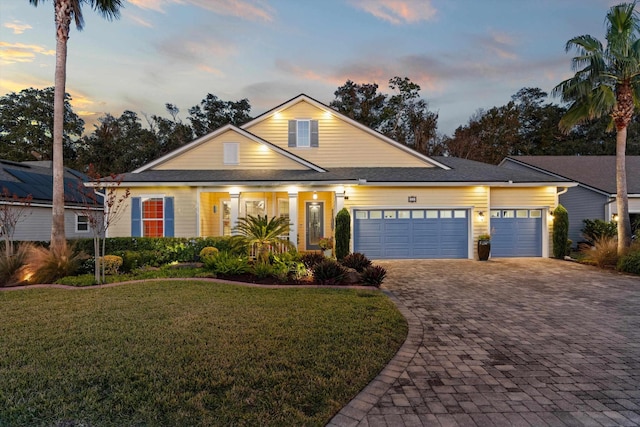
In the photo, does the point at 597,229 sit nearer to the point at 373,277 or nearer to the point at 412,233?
the point at 412,233

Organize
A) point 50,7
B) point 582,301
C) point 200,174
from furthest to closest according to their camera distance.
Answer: point 200,174, point 50,7, point 582,301

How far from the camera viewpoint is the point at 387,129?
104 feet

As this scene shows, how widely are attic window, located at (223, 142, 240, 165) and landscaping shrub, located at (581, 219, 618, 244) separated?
55.2ft

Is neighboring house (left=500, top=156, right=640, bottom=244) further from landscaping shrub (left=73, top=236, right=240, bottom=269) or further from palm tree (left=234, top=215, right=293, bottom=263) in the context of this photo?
landscaping shrub (left=73, top=236, right=240, bottom=269)

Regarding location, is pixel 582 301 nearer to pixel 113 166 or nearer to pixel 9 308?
pixel 9 308

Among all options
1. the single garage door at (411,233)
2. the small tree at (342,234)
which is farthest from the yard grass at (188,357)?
the single garage door at (411,233)

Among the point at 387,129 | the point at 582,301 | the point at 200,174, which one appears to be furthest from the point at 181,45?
the point at 387,129

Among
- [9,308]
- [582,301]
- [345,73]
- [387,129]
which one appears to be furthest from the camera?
[387,129]

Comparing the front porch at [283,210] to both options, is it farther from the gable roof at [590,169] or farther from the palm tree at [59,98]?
the gable roof at [590,169]

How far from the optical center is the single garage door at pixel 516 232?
13.3 meters

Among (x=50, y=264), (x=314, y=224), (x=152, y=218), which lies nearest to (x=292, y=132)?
(x=314, y=224)

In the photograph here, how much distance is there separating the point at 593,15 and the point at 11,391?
21128 mm

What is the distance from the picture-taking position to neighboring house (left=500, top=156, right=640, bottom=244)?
636 inches

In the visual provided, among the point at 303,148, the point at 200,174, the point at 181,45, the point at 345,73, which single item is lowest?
the point at 200,174
